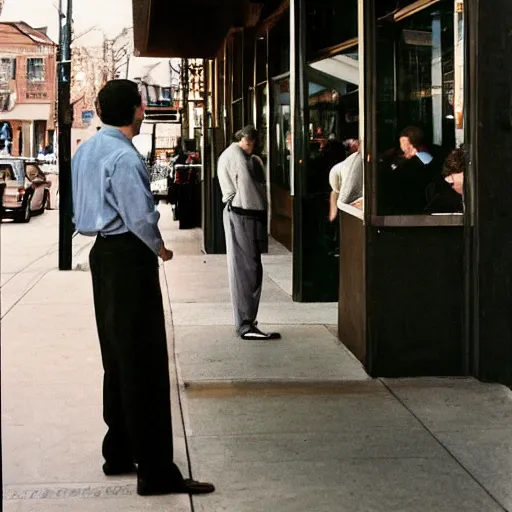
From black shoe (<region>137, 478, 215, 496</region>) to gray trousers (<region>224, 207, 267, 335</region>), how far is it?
4.06 m

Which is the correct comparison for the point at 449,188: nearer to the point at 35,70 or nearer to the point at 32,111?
the point at 35,70

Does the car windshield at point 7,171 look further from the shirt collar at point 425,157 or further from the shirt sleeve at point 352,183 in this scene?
the shirt collar at point 425,157

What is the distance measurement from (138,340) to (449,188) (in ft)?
10.00

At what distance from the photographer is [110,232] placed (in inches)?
190

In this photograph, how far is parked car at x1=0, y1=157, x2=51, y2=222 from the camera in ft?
84.1

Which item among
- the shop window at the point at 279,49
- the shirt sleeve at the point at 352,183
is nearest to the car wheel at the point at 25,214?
the shop window at the point at 279,49

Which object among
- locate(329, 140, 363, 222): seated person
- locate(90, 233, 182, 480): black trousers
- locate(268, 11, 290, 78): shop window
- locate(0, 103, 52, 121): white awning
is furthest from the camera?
locate(0, 103, 52, 121): white awning

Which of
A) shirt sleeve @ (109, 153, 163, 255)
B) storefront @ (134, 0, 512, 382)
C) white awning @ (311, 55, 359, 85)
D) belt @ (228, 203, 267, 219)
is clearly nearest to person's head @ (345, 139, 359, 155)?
white awning @ (311, 55, 359, 85)

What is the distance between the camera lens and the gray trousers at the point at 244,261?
29.6ft

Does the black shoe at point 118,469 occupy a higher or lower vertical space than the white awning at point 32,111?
lower

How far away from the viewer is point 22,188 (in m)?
26.2

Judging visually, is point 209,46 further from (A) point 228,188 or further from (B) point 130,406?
(B) point 130,406

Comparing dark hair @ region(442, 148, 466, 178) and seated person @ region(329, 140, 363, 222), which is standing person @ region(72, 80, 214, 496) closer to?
dark hair @ region(442, 148, 466, 178)

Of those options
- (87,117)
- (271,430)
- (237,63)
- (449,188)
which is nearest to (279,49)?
(237,63)
